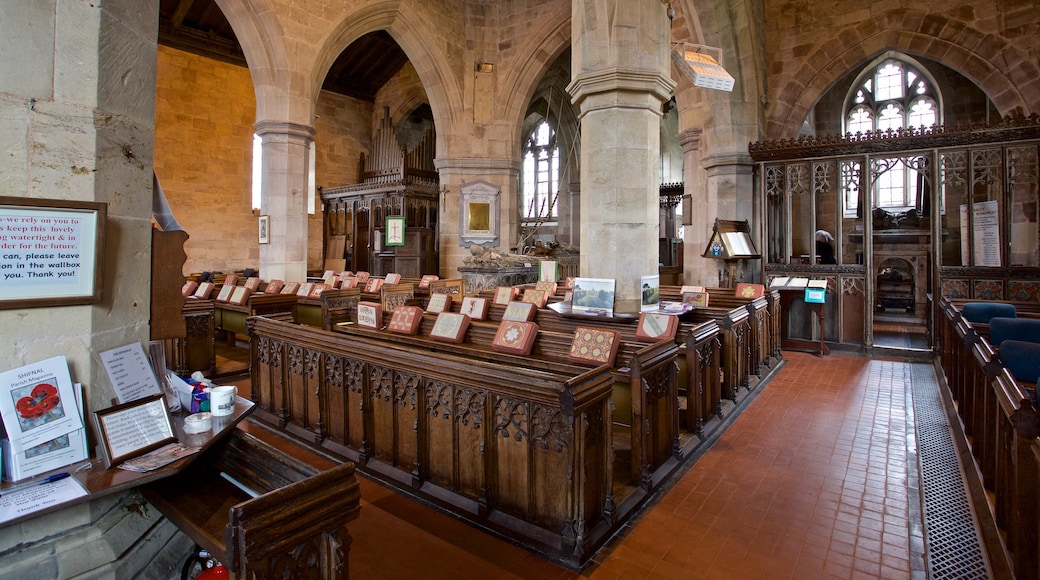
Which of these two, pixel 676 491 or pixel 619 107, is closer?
pixel 676 491

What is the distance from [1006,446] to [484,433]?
2425mm

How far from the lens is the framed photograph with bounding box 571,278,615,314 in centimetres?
503

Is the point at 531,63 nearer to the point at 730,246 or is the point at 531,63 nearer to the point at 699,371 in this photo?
the point at 730,246

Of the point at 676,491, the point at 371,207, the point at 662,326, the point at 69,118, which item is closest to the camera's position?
the point at 69,118

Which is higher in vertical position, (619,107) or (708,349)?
(619,107)

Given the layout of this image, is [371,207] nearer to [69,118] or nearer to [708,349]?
[708,349]

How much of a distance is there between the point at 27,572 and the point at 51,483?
0.89ft

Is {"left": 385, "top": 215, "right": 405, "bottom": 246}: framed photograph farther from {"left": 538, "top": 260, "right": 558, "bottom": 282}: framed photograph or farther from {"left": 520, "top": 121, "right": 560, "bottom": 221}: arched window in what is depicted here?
{"left": 520, "top": 121, "right": 560, "bottom": 221}: arched window

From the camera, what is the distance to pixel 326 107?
15609 millimetres

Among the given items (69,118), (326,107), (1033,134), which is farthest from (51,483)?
(326,107)

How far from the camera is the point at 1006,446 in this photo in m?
2.32

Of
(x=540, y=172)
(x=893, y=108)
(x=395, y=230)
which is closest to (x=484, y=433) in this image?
(x=395, y=230)

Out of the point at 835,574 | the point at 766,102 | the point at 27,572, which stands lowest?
the point at 835,574

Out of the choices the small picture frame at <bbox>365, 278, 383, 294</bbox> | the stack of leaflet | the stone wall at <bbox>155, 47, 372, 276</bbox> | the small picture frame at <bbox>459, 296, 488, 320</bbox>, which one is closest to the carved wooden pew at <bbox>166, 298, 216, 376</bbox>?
the small picture frame at <bbox>365, 278, 383, 294</bbox>
